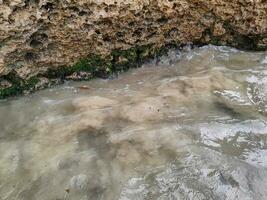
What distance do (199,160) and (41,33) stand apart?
4.92ft

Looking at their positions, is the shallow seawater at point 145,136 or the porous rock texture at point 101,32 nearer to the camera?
the shallow seawater at point 145,136

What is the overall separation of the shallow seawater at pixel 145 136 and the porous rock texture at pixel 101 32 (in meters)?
0.15

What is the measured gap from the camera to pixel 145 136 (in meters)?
2.93

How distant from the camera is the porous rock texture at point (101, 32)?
3.15m

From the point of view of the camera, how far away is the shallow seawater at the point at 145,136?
8.58 ft

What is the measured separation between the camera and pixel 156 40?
143 inches

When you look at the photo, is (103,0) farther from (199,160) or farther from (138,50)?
(199,160)

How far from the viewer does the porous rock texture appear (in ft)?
10.3

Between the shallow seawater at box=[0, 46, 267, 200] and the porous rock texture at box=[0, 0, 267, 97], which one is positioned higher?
the porous rock texture at box=[0, 0, 267, 97]

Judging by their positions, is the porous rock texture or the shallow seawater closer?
the shallow seawater

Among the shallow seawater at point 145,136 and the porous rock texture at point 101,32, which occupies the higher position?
the porous rock texture at point 101,32

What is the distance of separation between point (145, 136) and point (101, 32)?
0.96m

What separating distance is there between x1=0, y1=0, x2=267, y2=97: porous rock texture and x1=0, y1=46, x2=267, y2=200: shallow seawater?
0.15 metres

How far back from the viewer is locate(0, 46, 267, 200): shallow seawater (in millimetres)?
2615
